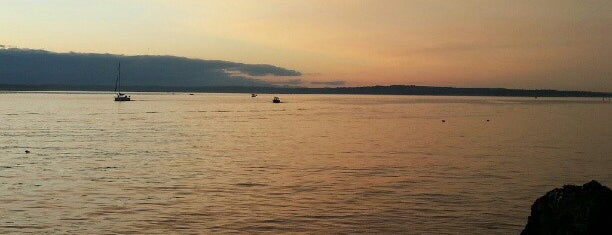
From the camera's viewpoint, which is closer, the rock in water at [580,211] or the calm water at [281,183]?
the rock in water at [580,211]

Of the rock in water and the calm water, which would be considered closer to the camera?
the rock in water

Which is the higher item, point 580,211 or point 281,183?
point 580,211

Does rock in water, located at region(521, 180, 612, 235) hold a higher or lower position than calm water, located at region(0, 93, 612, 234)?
higher

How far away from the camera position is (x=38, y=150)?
168 ft

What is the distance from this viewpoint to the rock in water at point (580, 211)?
14.0m

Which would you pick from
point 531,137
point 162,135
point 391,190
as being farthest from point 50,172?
point 531,137

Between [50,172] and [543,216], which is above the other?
[543,216]

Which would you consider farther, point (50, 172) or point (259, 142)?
point (259, 142)

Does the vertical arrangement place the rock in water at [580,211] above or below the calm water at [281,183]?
above

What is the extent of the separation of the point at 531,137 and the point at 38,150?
155 ft

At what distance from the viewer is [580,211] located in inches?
556

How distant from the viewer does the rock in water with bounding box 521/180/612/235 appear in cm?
1402

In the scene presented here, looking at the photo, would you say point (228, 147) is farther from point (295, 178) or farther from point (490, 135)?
point (490, 135)

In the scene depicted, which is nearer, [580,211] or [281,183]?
[580,211]
